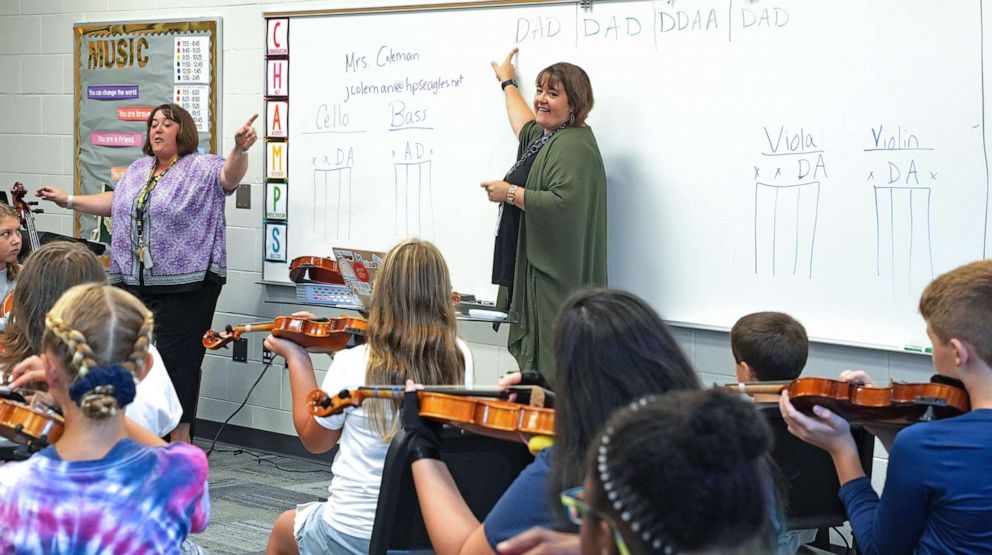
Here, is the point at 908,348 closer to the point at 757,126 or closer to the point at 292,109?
the point at 757,126

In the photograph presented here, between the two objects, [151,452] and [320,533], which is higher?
[151,452]

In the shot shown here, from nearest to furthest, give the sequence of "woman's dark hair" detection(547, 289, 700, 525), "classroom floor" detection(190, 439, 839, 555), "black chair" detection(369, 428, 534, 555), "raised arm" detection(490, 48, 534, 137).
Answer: "woman's dark hair" detection(547, 289, 700, 525) → "black chair" detection(369, 428, 534, 555) → "classroom floor" detection(190, 439, 839, 555) → "raised arm" detection(490, 48, 534, 137)

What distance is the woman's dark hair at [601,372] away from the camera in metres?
1.38

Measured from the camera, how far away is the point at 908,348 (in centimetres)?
343

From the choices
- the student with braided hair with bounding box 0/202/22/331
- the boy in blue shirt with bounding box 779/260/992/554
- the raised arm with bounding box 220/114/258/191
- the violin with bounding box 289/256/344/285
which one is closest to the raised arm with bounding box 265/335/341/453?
the boy in blue shirt with bounding box 779/260/992/554

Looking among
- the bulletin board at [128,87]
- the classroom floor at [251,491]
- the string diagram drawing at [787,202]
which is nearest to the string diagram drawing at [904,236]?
the string diagram drawing at [787,202]

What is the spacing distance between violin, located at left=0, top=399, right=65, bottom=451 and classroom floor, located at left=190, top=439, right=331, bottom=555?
1.95m

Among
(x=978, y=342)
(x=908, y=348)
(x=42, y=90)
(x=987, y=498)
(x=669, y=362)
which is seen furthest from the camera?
(x=42, y=90)

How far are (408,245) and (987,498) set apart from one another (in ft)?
4.21

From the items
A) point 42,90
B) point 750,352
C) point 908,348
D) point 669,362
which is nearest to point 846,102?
point 908,348

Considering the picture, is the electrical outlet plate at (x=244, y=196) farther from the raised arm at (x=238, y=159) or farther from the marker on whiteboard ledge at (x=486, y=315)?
the marker on whiteboard ledge at (x=486, y=315)

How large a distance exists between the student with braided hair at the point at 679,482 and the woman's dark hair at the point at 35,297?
1760 mm

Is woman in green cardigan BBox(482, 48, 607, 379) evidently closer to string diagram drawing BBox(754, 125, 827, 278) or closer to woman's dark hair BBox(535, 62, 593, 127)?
woman's dark hair BBox(535, 62, 593, 127)

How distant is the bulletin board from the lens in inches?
206
